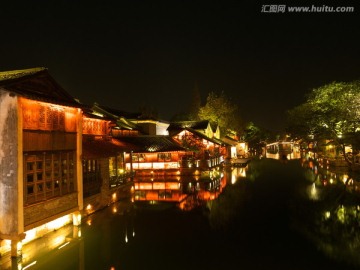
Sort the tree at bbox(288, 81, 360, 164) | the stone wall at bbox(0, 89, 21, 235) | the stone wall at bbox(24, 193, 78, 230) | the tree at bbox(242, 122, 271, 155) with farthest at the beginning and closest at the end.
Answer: the tree at bbox(242, 122, 271, 155) → the tree at bbox(288, 81, 360, 164) → the stone wall at bbox(24, 193, 78, 230) → the stone wall at bbox(0, 89, 21, 235)

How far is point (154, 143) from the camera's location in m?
34.8

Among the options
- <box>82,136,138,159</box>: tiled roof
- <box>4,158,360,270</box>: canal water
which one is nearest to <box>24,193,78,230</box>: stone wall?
<box>4,158,360,270</box>: canal water

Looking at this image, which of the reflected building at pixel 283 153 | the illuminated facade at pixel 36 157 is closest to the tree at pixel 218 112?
the reflected building at pixel 283 153

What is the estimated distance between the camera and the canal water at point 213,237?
37.6 feet

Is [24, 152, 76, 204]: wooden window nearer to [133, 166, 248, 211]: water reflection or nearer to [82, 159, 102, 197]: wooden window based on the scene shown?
[82, 159, 102, 197]: wooden window

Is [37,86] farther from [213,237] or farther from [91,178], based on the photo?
[213,237]

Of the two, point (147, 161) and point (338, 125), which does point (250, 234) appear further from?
point (338, 125)

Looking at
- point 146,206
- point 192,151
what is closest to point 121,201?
point 146,206

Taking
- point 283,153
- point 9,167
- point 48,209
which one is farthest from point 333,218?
point 283,153

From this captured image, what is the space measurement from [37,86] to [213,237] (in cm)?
988

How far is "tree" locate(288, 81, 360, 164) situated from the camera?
109 feet

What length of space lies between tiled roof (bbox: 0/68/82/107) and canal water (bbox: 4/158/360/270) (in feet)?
19.3

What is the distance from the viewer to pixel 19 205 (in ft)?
36.4

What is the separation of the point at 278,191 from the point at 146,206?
11814 millimetres
